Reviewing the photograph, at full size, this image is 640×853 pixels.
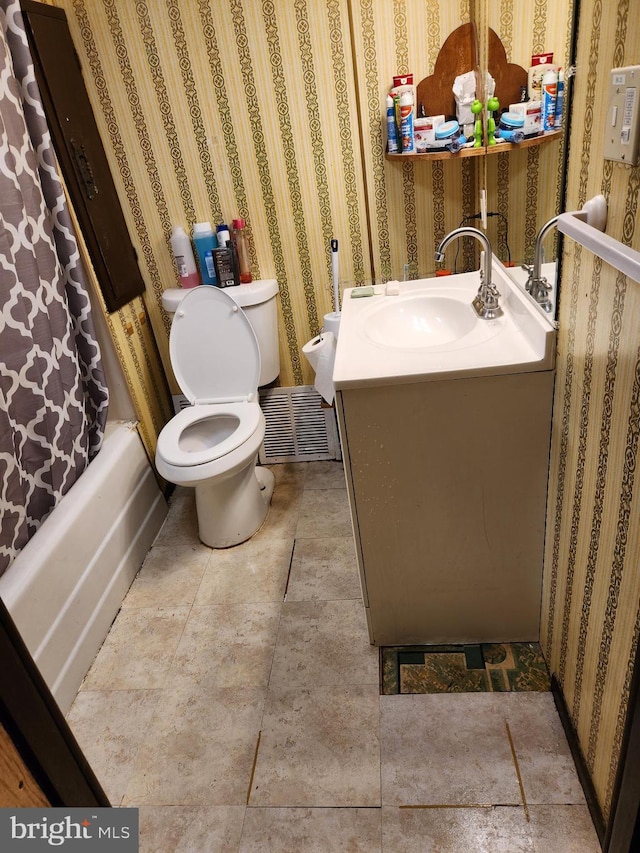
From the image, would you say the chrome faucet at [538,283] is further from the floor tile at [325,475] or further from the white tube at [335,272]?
the floor tile at [325,475]

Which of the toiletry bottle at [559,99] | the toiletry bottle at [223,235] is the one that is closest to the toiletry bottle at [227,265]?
the toiletry bottle at [223,235]

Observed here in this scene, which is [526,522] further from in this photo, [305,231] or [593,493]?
[305,231]

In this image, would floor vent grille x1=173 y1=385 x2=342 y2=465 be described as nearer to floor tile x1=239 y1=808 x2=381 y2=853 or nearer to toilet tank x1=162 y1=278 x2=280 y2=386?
toilet tank x1=162 y1=278 x2=280 y2=386

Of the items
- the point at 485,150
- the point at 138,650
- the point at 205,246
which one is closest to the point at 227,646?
the point at 138,650

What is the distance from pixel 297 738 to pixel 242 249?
1792mm

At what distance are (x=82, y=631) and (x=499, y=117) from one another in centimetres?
202

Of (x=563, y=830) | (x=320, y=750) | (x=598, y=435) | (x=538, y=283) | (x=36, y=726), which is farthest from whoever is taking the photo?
(x=320, y=750)

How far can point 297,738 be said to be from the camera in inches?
58.6

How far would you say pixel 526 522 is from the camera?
149cm

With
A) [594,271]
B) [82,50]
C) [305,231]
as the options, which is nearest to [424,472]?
[594,271]

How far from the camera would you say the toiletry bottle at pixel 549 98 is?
1198mm

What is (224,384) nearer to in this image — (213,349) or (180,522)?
(213,349)

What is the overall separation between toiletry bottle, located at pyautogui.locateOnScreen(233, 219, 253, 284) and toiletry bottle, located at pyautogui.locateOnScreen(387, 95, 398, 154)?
0.65 m

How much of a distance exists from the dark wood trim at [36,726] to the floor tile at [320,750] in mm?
687
